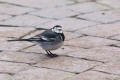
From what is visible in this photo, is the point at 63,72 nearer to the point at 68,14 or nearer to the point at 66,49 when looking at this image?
the point at 66,49

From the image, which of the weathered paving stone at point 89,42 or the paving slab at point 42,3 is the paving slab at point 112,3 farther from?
the weathered paving stone at point 89,42

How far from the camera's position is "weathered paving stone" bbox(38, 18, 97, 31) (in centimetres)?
884

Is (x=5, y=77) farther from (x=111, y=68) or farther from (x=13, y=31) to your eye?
(x=13, y=31)

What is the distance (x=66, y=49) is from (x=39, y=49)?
44cm

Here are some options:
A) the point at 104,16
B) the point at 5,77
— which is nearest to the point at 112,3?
the point at 104,16

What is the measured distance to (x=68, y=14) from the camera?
9.62 meters

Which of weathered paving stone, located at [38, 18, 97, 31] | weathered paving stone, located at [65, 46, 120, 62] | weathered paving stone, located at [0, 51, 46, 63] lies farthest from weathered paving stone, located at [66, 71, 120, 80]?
weathered paving stone, located at [38, 18, 97, 31]

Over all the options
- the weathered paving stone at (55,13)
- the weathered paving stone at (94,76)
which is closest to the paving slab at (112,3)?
the weathered paving stone at (55,13)

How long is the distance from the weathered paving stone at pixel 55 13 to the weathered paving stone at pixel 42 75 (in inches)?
114

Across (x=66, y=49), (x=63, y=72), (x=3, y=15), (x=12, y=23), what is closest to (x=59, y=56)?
(x=66, y=49)

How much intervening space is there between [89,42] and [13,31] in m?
1.47

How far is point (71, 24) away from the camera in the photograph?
900 cm

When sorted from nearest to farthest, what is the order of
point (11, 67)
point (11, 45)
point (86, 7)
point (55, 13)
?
point (11, 67)
point (11, 45)
point (55, 13)
point (86, 7)

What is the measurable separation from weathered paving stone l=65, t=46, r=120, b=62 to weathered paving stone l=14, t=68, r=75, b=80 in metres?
0.78
